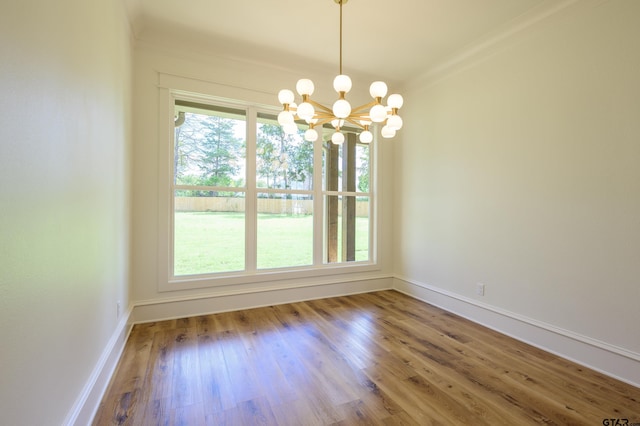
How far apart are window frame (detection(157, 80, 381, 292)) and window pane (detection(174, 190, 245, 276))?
0.20 feet

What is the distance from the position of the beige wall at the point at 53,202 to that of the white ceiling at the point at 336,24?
35.0 inches

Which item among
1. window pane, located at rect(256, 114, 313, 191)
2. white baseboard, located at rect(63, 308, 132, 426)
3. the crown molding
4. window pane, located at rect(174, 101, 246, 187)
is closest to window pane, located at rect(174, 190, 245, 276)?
window pane, located at rect(174, 101, 246, 187)

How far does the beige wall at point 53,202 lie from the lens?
2.84 ft

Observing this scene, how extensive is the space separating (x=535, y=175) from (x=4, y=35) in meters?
3.32

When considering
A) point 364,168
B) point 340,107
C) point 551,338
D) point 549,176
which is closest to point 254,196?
point 364,168

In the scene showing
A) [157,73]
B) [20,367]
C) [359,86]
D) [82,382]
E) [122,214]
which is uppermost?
[359,86]

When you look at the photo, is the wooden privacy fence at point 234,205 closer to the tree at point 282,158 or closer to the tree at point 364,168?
the tree at point 282,158

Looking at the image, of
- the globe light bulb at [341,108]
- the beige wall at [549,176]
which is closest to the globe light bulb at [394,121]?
the globe light bulb at [341,108]

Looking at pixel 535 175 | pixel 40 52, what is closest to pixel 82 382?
pixel 40 52

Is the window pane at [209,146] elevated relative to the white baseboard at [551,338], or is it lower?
elevated

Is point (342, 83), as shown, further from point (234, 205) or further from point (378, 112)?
point (234, 205)

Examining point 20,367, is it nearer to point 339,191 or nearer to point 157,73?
point 157,73

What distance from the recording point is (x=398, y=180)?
4.13 m

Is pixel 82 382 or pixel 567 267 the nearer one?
pixel 82 382
